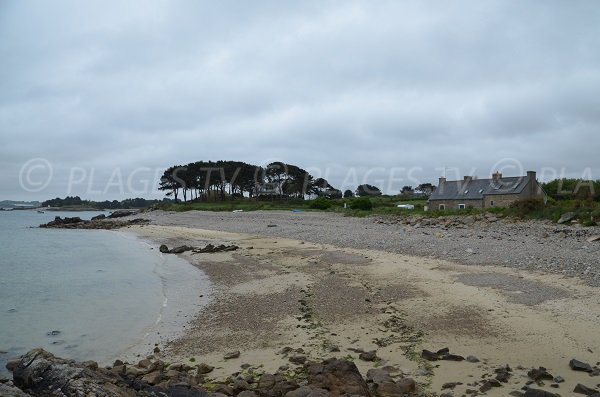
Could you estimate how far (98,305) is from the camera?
38.7 feet

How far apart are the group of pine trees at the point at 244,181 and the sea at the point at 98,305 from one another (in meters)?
61.1

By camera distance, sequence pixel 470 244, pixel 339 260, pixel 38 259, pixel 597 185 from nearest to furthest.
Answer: pixel 339 260
pixel 470 244
pixel 38 259
pixel 597 185

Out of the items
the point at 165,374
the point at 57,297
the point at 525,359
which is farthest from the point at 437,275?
the point at 57,297

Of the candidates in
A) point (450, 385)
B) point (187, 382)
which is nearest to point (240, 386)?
point (187, 382)

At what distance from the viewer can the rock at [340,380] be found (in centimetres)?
495

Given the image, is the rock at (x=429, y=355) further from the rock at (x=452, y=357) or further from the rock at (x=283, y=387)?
the rock at (x=283, y=387)

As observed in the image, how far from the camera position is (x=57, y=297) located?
43.4 ft

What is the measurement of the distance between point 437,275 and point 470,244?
6.65m

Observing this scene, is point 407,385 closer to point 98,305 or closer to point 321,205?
point 98,305

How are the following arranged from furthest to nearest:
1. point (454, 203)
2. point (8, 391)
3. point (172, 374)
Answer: point (454, 203)
point (172, 374)
point (8, 391)

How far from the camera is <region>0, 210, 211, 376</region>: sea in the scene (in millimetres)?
8367

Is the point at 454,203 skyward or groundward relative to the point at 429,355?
skyward

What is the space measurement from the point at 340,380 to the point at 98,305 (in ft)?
29.9

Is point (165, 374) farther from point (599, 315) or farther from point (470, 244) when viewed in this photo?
point (470, 244)
